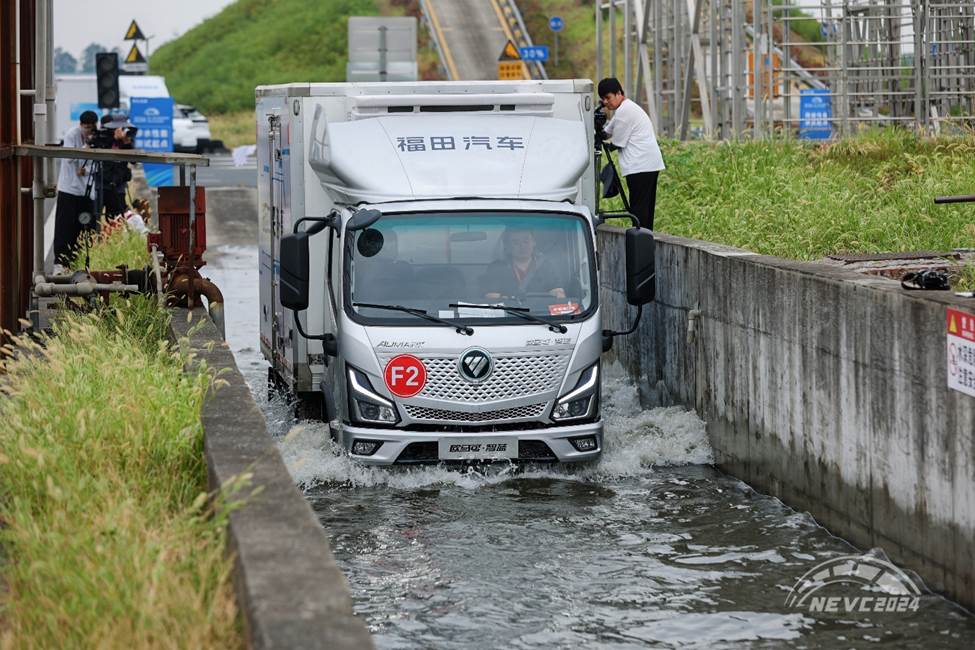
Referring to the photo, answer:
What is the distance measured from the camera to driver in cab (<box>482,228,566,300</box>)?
12406 mm

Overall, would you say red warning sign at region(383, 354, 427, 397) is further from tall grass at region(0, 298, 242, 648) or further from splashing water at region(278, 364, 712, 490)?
tall grass at region(0, 298, 242, 648)

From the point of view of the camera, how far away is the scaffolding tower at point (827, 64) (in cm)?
2553

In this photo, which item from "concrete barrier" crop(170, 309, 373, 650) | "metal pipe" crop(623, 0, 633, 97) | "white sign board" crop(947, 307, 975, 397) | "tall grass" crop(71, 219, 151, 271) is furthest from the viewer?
"metal pipe" crop(623, 0, 633, 97)

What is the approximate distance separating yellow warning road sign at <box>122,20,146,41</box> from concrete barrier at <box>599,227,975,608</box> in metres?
31.7

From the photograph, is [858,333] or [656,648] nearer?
[656,648]

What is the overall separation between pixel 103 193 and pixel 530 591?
45.7ft

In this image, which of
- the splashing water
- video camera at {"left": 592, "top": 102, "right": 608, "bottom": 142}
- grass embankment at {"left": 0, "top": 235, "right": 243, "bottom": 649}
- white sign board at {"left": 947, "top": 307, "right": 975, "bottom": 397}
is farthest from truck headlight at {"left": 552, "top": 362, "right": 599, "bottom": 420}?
video camera at {"left": 592, "top": 102, "right": 608, "bottom": 142}

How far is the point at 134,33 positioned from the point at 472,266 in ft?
111

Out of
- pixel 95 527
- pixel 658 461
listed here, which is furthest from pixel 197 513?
pixel 658 461

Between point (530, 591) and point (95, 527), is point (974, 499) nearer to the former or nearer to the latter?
point (530, 591)

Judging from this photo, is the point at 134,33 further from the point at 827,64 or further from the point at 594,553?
the point at 594,553

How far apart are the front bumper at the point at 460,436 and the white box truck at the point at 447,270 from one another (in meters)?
Result: 0.01

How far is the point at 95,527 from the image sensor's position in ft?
20.8

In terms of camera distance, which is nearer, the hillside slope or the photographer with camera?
the photographer with camera
